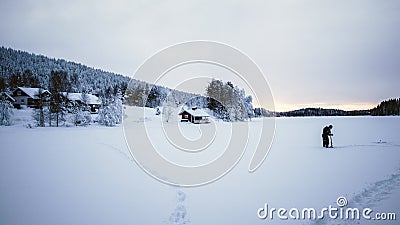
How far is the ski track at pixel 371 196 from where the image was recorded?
6375 millimetres

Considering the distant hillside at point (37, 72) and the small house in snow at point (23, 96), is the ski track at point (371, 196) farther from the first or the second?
the small house in snow at point (23, 96)

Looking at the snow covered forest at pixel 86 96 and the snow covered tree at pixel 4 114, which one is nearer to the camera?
the snow covered tree at pixel 4 114

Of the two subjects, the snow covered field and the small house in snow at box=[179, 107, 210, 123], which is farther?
the small house in snow at box=[179, 107, 210, 123]

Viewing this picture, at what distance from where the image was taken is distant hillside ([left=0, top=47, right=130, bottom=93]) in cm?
6234

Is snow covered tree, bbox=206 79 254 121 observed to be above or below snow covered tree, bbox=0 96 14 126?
above

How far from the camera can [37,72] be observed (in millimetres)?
78938

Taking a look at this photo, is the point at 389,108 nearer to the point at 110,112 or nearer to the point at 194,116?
the point at 194,116

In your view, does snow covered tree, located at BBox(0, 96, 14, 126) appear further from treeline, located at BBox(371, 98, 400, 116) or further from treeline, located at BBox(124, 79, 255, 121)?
treeline, located at BBox(371, 98, 400, 116)

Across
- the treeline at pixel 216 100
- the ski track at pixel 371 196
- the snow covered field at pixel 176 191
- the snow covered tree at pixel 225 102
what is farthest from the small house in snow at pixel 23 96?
the ski track at pixel 371 196

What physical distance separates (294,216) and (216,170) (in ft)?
17.2

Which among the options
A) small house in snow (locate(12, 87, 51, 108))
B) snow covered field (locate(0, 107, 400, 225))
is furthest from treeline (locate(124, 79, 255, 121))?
snow covered field (locate(0, 107, 400, 225))

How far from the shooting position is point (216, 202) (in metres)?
7.74

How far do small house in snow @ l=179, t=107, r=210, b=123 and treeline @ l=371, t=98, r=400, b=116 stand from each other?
2147 inches

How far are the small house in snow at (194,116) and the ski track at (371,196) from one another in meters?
40.0
